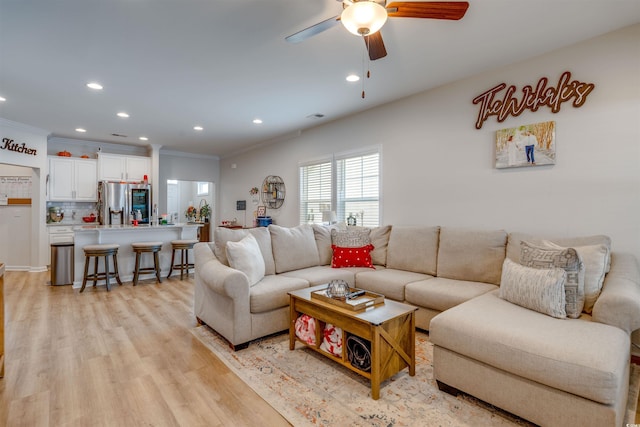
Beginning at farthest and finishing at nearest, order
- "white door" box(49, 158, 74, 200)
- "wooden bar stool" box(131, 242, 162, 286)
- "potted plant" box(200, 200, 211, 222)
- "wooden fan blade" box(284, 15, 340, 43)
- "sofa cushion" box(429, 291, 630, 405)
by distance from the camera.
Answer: "potted plant" box(200, 200, 211, 222) < "white door" box(49, 158, 74, 200) < "wooden bar stool" box(131, 242, 162, 286) < "wooden fan blade" box(284, 15, 340, 43) < "sofa cushion" box(429, 291, 630, 405)

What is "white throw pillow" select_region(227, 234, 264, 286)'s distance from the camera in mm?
2875

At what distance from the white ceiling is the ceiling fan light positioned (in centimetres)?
57

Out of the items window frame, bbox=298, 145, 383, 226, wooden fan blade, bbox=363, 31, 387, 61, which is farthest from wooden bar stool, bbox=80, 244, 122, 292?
wooden fan blade, bbox=363, 31, 387, 61

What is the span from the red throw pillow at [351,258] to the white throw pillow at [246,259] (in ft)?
3.44

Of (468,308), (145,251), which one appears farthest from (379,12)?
(145,251)

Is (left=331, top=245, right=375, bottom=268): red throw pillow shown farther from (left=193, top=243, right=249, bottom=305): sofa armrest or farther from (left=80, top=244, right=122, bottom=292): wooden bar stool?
(left=80, top=244, right=122, bottom=292): wooden bar stool

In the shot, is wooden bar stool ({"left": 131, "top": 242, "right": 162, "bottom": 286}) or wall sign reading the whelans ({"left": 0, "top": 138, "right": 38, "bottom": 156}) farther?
wall sign reading the whelans ({"left": 0, "top": 138, "right": 38, "bottom": 156})

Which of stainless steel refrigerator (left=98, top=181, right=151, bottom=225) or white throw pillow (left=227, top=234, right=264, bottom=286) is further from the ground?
stainless steel refrigerator (left=98, top=181, right=151, bottom=225)

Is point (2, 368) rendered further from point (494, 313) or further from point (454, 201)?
point (454, 201)

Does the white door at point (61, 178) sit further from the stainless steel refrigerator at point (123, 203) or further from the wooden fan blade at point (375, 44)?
the wooden fan blade at point (375, 44)

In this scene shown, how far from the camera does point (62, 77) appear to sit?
3459 mm

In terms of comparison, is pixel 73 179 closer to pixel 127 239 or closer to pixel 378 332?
pixel 127 239

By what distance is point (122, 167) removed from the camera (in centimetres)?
684

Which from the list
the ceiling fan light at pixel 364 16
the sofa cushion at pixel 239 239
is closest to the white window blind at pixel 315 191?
the sofa cushion at pixel 239 239
